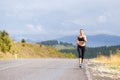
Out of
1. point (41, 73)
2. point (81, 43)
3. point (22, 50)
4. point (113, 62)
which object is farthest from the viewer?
point (22, 50)

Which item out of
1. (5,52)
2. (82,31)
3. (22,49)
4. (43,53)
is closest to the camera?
(82,31)

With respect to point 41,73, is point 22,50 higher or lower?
lower

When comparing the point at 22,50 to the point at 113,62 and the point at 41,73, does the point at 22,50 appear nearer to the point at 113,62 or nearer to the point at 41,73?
the point at 113,62

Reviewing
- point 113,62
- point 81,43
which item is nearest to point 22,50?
point 113,62

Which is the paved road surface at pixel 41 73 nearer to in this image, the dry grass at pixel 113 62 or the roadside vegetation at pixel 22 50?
the dry grass at pixel 113 62

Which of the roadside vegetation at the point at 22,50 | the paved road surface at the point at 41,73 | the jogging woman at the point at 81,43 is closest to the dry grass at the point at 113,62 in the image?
the jogging woman at the point at 81,43

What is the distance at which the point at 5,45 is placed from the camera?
69.2m

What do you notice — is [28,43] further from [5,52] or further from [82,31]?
[82,31]

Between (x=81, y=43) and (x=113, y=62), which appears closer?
(x=81, y=43)

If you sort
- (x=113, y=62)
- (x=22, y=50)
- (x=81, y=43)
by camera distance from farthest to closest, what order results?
1. (x=22, y=50)
2. (x=113, y=62)
3. (x=81, y=43)

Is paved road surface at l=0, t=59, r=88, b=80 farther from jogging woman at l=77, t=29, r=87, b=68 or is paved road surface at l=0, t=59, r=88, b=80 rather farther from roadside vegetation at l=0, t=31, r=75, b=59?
roadside vegetation at l=0, t=31, r=75, b=59

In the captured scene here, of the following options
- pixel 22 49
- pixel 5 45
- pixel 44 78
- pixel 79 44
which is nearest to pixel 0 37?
pixel 5 45

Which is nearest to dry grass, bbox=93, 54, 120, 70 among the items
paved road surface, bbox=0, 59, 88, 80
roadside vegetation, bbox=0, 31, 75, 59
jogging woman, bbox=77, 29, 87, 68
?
jogging woman, bbox=77, 29, 87, 68

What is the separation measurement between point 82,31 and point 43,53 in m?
88.0
